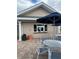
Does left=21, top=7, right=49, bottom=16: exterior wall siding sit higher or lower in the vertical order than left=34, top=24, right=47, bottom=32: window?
higher

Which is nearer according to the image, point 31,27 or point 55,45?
point 55,45

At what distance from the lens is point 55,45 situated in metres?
5.31

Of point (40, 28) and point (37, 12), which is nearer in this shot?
point (37, 12)

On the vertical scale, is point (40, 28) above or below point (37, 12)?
below

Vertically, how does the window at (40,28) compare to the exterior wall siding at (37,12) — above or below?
below
